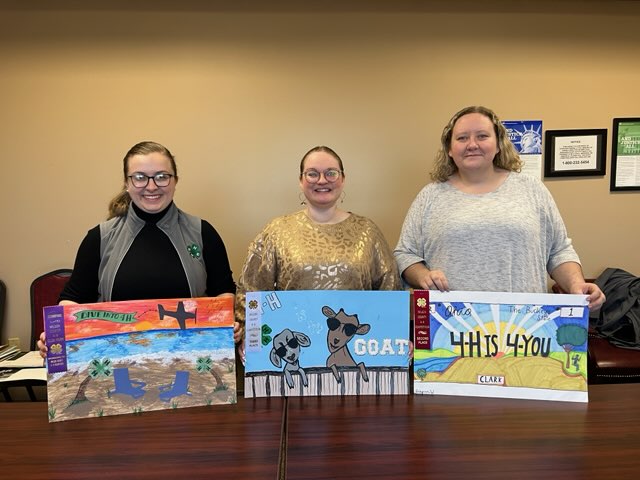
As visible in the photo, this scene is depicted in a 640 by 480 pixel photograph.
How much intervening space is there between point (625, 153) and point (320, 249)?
8.40 feet

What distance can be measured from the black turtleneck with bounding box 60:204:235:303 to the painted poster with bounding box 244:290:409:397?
0.43 metres

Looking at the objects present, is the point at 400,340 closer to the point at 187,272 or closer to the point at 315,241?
the point at 315,241

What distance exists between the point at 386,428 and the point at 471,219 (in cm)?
87

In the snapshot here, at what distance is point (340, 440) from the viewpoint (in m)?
1.17

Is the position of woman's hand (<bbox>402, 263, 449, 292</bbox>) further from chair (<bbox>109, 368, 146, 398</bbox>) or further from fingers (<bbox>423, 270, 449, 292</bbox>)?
chair (<bbox>109, 368, 146, 398</bbox>)

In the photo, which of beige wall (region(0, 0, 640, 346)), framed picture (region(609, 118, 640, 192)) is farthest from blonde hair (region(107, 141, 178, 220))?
framed picture (region(609, 118, 640, 192))

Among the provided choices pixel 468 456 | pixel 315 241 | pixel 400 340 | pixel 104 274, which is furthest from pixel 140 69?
pixel 468 456

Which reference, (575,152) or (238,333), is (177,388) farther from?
(575,152)

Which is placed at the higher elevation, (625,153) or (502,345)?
(625,153)

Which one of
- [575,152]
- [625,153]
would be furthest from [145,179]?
[625,153]

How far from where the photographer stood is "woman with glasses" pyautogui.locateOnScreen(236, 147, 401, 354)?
172cm

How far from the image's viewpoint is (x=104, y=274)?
1.65 metres

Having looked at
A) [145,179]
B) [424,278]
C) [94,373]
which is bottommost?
[94,373]

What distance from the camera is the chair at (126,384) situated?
1319mm
